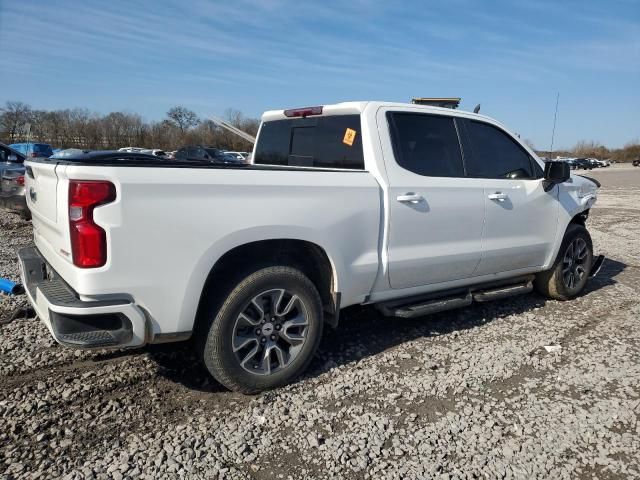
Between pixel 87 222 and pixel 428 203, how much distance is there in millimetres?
2426

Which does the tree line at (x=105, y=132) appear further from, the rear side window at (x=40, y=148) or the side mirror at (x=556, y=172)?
the side mirror at (x=556, y=172)

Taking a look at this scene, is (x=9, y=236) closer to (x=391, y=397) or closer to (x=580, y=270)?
(x=391, y=397)

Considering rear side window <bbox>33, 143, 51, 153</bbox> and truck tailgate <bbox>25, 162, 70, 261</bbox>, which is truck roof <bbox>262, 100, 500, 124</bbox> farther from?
rear side window <bbox>33, 143, 51, 153</bbox>

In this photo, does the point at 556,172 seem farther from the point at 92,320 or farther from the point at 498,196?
the point at 92,320

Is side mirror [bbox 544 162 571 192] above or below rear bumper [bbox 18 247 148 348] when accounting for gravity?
above

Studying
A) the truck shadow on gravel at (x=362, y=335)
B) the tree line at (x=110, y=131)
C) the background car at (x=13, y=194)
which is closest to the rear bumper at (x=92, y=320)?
the truck shadow on gravel at (x=362, y=335)

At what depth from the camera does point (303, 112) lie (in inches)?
172

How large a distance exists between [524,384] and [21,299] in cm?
459

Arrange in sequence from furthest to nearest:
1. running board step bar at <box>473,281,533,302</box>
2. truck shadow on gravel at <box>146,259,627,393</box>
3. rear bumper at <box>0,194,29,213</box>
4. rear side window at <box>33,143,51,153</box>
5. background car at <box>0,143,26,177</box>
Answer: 1. rear side window at <box>33,143,51,153</box>
2. background car at <box>0,143,26,177</box>
3. rear bumper at <box>0,194,29,213</box>
4. running board step bar at <box>473,281,533,302</box>
5. truck shadow on gravel at <box>146,259,627,393</box>

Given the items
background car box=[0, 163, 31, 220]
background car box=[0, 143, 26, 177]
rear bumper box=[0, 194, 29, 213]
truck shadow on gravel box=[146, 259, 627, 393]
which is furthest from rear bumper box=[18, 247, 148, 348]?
background car box=[0, 143, 26, 177]

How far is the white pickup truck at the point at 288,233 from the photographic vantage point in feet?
8.59

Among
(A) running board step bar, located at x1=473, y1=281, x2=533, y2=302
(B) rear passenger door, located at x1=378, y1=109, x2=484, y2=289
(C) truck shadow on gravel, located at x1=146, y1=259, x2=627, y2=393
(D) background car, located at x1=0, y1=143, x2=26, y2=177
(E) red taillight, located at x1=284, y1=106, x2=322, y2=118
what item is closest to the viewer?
(C) truck shadow on gravel, located at x1=146, y1=259, x2=627, y2=393

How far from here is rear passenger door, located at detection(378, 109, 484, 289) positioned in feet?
12.1

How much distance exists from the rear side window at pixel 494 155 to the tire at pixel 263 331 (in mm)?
2030
